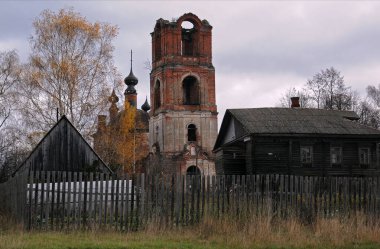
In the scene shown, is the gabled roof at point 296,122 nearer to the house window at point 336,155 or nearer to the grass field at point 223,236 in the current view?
the house window at point 336,155

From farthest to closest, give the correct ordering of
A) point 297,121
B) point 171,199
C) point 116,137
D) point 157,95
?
point 157,95 → point 116,137 → point 297,121 → point 171,199

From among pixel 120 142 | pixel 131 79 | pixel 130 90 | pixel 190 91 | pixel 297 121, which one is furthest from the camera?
pixel 130 90

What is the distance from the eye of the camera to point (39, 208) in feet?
37.3

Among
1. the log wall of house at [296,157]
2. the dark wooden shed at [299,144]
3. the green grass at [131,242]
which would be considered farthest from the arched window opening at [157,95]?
the green grass at [131,242]

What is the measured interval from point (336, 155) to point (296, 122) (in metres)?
3.12

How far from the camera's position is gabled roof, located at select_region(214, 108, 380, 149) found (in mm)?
28531

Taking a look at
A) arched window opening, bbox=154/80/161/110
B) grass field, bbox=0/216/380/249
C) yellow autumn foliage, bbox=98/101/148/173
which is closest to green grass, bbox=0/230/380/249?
grass field, bbox=0/216/380/249

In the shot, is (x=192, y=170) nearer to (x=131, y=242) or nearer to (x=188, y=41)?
(x=188, y=41)

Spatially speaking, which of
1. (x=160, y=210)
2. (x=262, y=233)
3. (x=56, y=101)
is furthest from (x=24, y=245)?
(x=56, y=101)

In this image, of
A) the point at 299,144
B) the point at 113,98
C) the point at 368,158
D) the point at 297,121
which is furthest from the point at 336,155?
the point at 113,98

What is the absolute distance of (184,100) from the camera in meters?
44.2

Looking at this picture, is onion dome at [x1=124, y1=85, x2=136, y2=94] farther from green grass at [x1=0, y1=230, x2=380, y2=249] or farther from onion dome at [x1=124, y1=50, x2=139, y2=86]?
green grass at [x1=0, y1=230, x2=380, y2=249]

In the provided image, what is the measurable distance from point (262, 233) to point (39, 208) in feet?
15.9

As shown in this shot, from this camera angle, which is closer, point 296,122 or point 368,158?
point 296,122
